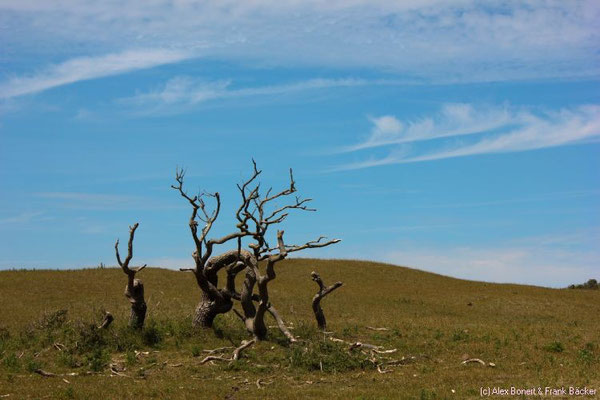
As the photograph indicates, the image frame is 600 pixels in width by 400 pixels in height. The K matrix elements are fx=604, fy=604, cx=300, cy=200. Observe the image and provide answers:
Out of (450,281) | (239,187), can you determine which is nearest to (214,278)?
(239,187)

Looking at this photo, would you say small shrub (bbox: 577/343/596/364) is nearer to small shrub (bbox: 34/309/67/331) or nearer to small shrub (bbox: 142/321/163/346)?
small shrub (bbox: 142/321/163/346)

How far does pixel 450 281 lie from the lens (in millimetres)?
61906

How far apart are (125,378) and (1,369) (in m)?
5.68

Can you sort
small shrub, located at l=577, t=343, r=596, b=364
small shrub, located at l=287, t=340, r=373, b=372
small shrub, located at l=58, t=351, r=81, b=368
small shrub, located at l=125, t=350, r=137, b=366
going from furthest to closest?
small shrub, located at l=58, t=351, r=81, b=368 → small shrub, located at l=125, t=350, r=137, b=366 → small shrub, located at l=577, t=343, r=596, b=364 → small shrub, located at l=287, t=340, r=373, b=372

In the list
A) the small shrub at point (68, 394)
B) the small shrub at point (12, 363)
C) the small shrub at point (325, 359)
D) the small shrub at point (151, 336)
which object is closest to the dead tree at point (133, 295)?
the small shrub at point (151, 336)

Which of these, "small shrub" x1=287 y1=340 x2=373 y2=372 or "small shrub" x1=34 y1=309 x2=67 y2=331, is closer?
"small shrub" x1=287 y1=340 x2=373 y2=372

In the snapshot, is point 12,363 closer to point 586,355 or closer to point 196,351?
point 196,351

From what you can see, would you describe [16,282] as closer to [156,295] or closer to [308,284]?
[156,295]

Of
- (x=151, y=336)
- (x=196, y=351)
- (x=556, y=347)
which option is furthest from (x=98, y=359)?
(x=556, y=347)

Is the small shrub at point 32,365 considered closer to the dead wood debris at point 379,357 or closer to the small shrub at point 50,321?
the small shrub at point 50,321

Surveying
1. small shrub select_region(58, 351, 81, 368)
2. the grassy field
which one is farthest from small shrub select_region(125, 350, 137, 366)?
small shrub select_region(58, 351, 81, 368)

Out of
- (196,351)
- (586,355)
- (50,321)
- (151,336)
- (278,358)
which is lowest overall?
(586,355)

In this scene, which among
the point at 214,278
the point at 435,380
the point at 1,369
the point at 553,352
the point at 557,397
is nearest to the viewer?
the point at 557,397

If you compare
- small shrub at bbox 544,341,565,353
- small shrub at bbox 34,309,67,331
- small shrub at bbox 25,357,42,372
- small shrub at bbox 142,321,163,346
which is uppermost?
small shrub at bbox 34,309,67,331
